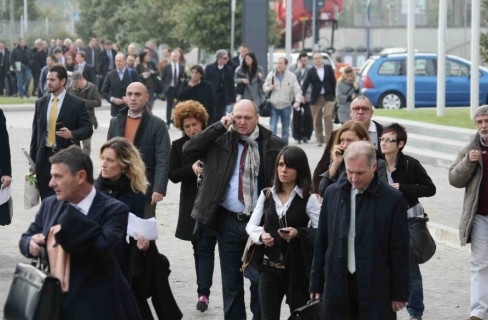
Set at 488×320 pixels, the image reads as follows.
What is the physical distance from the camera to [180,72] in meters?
30.2

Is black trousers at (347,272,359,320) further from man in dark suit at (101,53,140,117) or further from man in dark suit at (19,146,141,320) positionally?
man in dark suit at (101,53,140,117)

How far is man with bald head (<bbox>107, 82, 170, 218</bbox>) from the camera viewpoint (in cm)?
1128

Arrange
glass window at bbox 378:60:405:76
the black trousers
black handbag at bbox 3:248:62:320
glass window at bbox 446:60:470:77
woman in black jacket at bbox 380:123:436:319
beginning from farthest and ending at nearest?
glass window at bbox 446:60:470:77
glass window at bbox 378:60:405:76
woman in black jacket at bbox 380:123:436:319
the black trousers
black handbag at bbox 3:248:62:320

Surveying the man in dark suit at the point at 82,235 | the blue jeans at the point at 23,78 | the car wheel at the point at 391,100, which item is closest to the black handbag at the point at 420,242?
the man in dark suit at the point at 82,235

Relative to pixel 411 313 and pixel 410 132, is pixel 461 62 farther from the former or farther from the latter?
pixel 411 313

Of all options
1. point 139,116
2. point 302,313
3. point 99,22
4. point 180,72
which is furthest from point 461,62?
point 99,22

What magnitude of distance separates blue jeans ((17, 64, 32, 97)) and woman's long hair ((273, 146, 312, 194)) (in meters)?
36.0

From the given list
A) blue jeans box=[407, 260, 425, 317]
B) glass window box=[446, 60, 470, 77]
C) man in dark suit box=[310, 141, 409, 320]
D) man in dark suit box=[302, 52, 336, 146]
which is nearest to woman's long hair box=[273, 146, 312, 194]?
man in dark suit box=[310, 141, 409, 320]

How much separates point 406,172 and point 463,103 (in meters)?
25.8

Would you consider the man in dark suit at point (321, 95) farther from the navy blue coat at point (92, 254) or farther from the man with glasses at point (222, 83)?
the navy blue coat at point (92, 254)

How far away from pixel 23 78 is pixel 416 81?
14797 mm

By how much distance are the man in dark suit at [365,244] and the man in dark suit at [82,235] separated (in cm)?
125

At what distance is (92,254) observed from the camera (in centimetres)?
676

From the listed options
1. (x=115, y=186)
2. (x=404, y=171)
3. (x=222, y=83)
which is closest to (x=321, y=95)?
(x=222, y=83)
